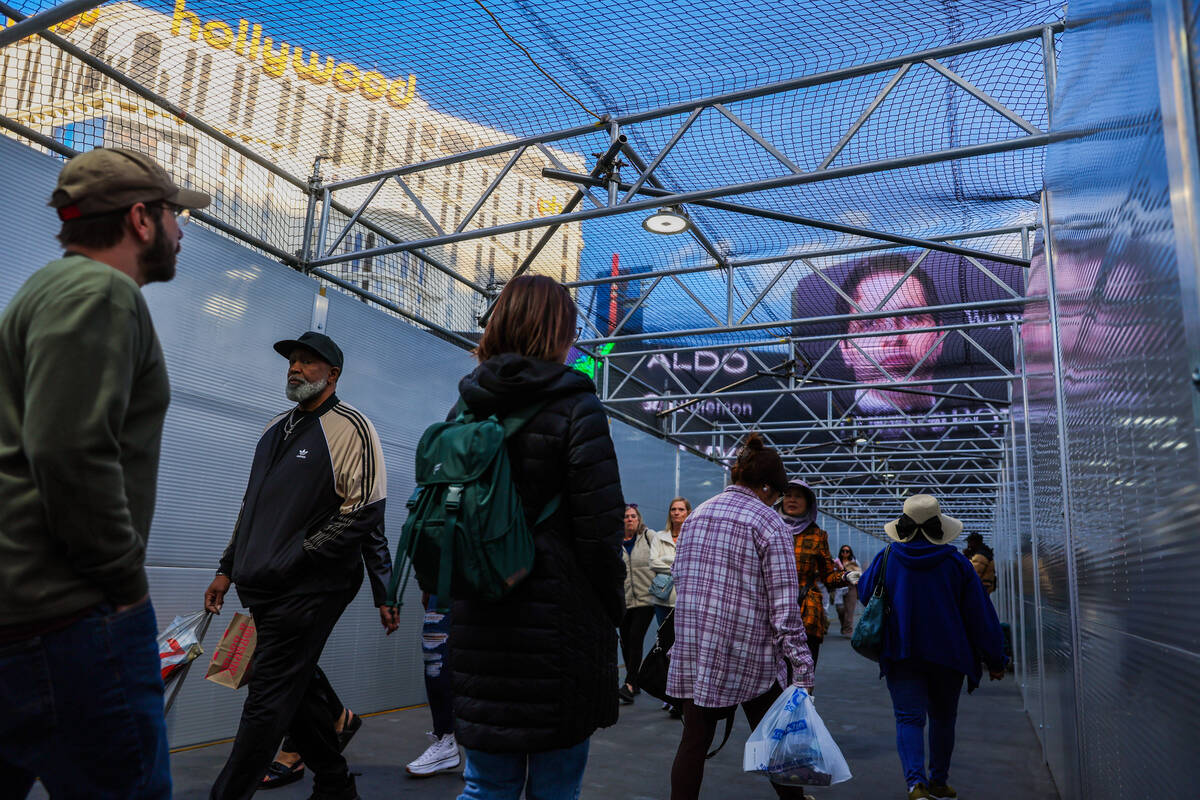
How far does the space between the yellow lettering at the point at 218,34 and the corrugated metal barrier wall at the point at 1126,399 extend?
4843 mm

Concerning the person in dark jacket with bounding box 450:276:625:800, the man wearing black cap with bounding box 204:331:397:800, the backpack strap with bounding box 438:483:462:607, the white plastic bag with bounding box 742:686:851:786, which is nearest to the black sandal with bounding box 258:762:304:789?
the man wearing black cap with bounding box 204:331:397:800

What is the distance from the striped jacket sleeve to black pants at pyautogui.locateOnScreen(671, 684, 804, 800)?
4.49 ft

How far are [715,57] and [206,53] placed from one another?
335 centimetres

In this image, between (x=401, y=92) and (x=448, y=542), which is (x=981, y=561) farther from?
(x=448, y=542)

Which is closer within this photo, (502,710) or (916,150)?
(502,710)

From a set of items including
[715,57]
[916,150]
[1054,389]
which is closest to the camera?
[1054,389]

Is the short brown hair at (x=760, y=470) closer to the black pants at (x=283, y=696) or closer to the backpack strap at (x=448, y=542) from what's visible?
the black pants at (x=283, y=696)

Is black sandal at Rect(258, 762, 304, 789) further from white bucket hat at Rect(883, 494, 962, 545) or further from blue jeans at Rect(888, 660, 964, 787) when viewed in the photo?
white bucket hat at Rect(883, 494, 962, 545)

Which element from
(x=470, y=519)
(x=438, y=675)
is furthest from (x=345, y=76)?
(x=470, y=519)

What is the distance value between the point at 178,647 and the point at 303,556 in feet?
2.25

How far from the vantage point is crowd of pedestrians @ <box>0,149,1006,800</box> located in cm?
147

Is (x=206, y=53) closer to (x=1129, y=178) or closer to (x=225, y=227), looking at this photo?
(x=225, y=227)

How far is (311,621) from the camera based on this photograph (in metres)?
3.37

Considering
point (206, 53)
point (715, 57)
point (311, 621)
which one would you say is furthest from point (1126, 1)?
point (206, 53)
